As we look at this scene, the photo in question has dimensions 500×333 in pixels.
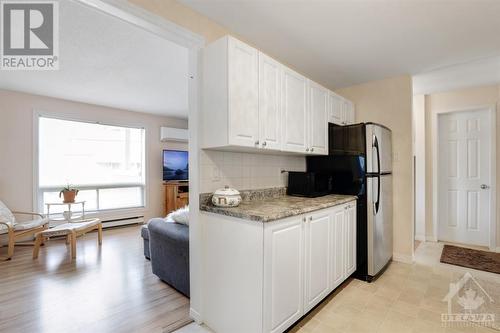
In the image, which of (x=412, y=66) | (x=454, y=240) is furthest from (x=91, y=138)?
(x=454, y=240)

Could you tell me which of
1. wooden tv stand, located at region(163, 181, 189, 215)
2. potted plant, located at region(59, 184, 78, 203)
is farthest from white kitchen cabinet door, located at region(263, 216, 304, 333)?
wooden tv stand, located at region(163, 181, 189, 215)

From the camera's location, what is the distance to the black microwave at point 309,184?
2.58 meters

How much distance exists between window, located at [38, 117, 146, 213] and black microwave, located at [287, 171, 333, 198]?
417cm

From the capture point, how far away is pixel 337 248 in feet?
7.49

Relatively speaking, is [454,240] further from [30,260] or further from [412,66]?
[30,260]

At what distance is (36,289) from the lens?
2.50 m

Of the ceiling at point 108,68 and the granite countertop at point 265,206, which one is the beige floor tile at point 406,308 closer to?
the granite countertop at point 265,206

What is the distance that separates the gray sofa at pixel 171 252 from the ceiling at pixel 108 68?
1.95 metres

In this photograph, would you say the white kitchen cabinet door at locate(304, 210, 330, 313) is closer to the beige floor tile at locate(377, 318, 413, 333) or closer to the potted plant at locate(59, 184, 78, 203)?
the beige floor tile at locate(377, 318, 413, 333)

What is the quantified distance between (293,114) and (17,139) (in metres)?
4.71

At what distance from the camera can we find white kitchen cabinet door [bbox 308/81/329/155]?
2.56 m

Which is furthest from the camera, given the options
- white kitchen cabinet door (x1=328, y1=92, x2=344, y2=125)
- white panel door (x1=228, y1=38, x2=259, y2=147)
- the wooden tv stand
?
the wooden tv stand

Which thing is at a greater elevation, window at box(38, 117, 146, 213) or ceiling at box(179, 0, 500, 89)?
ceiling at box(179, 0, 500, 89)

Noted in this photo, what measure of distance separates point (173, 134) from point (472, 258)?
5979 mm
